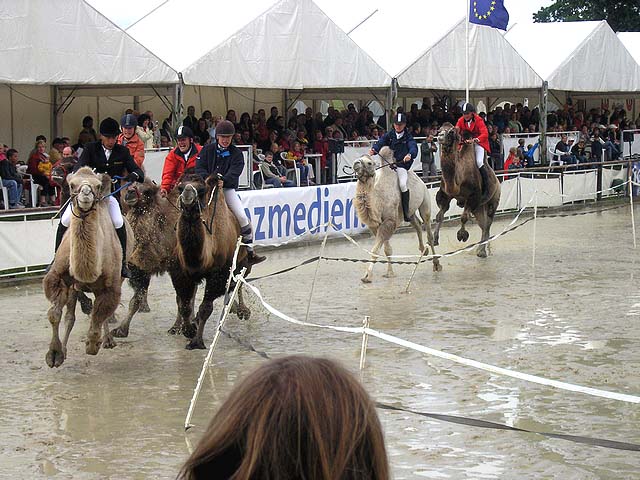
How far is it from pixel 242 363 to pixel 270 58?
13.3m

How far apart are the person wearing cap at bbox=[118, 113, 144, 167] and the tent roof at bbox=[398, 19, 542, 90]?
14.1m

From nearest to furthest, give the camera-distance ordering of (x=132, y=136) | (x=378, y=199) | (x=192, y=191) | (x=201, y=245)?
(x=192, y=191) → (x=201, y=245) → (x=132, y=136) → (x=378, y=199)

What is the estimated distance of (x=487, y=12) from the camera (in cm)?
2678

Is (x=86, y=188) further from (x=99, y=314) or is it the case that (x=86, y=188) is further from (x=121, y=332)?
(x=121, y=332)

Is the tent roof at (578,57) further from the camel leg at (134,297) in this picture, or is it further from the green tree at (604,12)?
the green tree at (604,12)

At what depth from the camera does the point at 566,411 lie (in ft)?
Result: 26.3

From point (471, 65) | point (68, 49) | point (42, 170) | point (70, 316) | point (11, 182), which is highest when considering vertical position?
point (471, 65)

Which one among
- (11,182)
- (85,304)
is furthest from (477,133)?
(85,304)

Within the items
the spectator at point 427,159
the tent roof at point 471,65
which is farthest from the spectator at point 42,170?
the spectator at point 427,159

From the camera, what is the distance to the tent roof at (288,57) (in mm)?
21016

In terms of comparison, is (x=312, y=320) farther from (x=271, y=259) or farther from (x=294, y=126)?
(x=294, y=126)

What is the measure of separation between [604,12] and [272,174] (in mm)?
47671

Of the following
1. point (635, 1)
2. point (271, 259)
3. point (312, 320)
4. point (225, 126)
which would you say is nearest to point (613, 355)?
point (312, 320)

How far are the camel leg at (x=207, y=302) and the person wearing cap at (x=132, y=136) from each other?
5.75 feet
